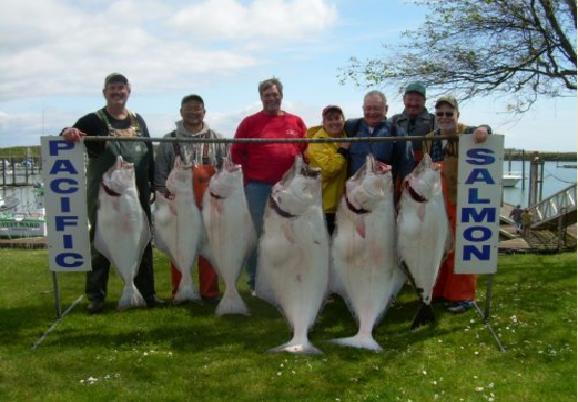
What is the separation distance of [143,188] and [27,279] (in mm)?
3329

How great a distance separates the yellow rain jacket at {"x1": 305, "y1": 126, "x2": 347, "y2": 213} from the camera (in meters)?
5.09

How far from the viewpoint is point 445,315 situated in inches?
214

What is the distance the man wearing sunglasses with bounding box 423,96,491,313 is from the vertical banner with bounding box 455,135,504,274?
185 millimetres

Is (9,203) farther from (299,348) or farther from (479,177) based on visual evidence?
(479,177)

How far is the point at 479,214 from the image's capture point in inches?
187

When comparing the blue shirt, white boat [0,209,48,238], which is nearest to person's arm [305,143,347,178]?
the blue shirt

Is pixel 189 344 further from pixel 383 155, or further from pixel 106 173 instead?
pixel 383 155

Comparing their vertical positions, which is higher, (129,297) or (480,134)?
(480,134)

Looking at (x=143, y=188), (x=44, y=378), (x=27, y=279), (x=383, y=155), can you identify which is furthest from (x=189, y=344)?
(x=27, y=279)

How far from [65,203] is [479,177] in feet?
11.6

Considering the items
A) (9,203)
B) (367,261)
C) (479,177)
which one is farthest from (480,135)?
(9,203)

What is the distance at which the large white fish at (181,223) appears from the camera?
5047 millimetres

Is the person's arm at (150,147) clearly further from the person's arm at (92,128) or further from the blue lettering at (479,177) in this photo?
the blue lettering at (479,177)

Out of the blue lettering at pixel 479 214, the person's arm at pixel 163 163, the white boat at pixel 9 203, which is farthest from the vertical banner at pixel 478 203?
the white boat at pixel 9 203
